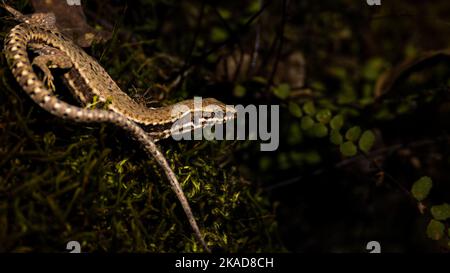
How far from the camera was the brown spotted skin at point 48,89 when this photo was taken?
2355 mm

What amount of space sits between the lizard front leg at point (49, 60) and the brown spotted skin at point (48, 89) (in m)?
0.03

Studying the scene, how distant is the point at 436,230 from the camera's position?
9.21ft

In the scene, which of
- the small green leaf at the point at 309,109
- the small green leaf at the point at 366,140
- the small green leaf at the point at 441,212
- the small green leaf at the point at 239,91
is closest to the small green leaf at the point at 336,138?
the small green leaf at the point at 366,140

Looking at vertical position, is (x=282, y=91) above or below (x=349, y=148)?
above

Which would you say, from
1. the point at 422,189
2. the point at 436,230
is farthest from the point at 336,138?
the point at 436,230

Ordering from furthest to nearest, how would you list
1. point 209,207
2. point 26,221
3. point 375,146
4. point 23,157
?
point 375,146
point 209,207
point 23,157
point 26,221

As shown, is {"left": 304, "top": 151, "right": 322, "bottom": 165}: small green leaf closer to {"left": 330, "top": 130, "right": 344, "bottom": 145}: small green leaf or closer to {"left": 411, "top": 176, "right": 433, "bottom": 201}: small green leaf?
{"left": 330, "top": 130, "right": 344, "bottom": 145}: small green leaf

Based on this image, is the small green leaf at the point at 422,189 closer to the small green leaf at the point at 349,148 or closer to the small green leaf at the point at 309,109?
the small green leaf at the point at 349,148

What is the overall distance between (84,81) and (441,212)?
104 inches

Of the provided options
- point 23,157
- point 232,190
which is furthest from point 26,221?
point 232,190

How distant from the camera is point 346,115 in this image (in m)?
4.35

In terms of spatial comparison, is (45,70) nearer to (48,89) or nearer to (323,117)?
(48,89)
